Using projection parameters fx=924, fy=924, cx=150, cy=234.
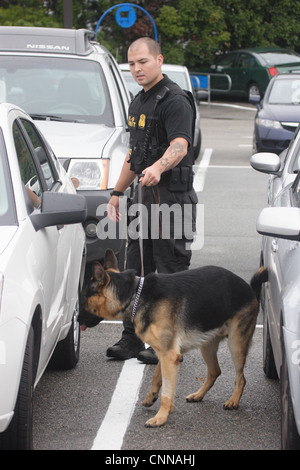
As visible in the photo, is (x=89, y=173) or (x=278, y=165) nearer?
(x=278, y=165)

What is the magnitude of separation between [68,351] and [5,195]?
1572 mm

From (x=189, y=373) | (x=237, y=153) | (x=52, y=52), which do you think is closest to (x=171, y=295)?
(x=189, y=373)

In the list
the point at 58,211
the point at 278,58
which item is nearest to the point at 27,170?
the point at 58,211

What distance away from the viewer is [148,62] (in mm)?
5891

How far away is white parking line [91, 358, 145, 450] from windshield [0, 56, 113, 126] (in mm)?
3247

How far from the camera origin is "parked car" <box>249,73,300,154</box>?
1667 cm

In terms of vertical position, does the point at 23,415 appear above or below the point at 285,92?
above

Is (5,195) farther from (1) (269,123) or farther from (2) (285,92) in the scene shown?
(2) (285,92)

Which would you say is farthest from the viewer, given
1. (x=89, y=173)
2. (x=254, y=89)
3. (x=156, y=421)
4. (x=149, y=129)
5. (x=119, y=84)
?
(x=254, y=89)

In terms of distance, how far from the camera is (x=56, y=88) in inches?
348

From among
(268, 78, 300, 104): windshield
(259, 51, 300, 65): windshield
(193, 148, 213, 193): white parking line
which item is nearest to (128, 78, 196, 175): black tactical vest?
(193, 148, 213, 193): white parking line

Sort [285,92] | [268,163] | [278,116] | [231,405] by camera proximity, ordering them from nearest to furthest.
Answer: [231,405], [268,163], [278,116], [285,92]
